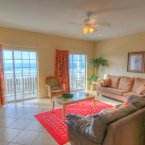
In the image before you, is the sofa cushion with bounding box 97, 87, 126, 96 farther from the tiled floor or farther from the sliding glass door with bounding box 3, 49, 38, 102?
the sliding glass door with bounding box 3, 49, 38, 102

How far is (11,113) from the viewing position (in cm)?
359

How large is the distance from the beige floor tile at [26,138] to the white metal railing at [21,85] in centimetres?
239

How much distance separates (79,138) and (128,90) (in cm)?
335

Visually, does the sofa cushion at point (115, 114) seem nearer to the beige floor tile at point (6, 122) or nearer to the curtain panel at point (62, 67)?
the beige floor tile at point (6, 122)

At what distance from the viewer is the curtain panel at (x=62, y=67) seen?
17.6ft

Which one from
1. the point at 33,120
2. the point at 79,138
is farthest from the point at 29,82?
the point at 79,138

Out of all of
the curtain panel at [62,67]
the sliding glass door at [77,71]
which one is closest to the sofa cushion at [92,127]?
the curtain panel at [62,67]

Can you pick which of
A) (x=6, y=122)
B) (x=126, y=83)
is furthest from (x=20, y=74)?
(x=126, y=83)

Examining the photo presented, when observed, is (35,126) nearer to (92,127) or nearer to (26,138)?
(26,138)

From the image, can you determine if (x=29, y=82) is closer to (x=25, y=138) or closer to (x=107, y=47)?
(x=25, y=138)

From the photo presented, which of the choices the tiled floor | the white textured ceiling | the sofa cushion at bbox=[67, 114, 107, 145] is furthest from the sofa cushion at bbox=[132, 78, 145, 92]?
the sofa cushion at bbox=[67, 114, 107, 145]

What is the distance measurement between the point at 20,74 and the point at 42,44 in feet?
4.72

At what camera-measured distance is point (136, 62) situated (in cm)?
486

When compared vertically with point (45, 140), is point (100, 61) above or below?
above
